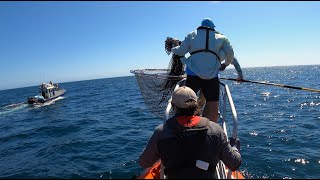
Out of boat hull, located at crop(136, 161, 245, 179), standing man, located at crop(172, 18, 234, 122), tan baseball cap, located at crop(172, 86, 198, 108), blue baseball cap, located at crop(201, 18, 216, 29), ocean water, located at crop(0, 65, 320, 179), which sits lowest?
ocean water, located at crop(0, 65, 320, 179)

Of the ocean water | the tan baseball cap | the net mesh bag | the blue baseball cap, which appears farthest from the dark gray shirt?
the ocean water

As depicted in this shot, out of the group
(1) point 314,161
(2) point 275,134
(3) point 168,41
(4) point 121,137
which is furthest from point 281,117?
(3) point 168,41

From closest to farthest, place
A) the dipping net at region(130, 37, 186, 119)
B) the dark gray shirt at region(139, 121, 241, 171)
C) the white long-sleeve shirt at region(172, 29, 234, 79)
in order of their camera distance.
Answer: the dark gray shirt at region(139, 121, 241, 171) < the white long-sleeve shirt at region(172, 29, 234, 79) < the dipping net at region(130, 37, 186, 119)

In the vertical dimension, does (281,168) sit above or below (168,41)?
below

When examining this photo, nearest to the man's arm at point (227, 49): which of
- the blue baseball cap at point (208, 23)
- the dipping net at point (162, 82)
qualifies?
the blue baseball cap at point (208, 23)

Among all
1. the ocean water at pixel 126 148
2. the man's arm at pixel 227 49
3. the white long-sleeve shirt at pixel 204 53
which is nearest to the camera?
the white long-sleeve shirt at pixel 204 53

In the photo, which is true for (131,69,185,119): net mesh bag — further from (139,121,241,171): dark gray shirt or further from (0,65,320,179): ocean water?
(139,121,241,171): dark gray shirt

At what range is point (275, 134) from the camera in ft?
41.9

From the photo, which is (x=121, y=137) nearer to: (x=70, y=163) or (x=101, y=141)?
(x=101, y=141)

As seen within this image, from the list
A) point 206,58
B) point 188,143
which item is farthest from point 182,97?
point 206,58

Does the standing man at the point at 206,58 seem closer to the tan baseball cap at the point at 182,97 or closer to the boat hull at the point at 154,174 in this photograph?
the boat hull at the point at 154,174

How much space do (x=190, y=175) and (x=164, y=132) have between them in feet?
1.94

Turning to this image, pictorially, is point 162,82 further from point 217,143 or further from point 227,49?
point 217,143

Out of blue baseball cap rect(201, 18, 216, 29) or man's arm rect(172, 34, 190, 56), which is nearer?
blue baseball cap rect(201, 18, 216, 29)
